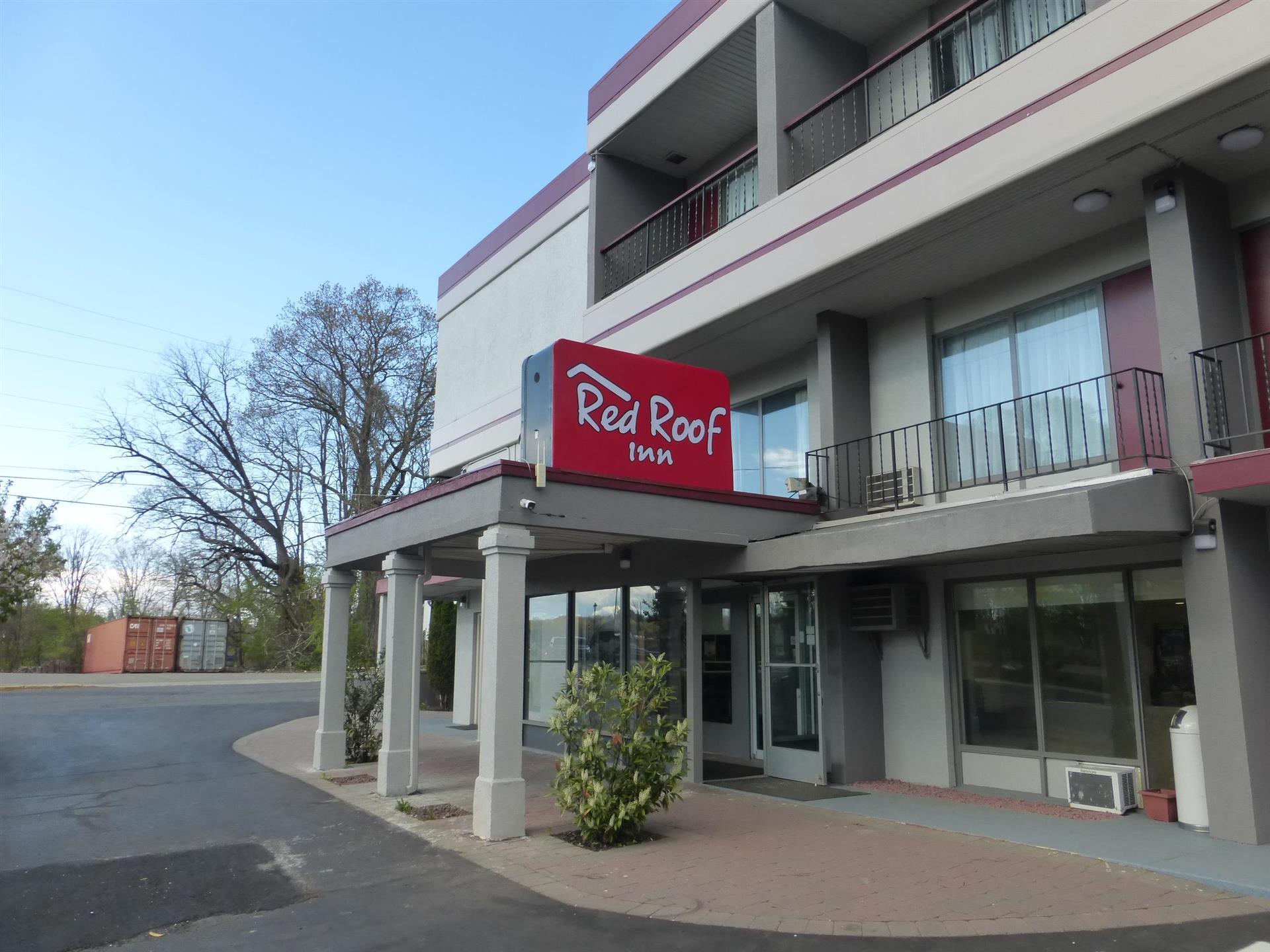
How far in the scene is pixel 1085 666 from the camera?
8.88 metres

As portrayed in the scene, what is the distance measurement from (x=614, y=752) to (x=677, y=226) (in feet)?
31.7

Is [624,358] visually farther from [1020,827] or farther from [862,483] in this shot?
[1020,827]

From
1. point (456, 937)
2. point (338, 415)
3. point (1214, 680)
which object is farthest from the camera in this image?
point (338, 415)

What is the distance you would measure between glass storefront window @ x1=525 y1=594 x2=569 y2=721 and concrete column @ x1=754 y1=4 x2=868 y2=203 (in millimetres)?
7546

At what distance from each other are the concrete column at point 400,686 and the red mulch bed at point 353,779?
110cm

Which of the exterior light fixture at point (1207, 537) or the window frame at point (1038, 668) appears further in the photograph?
the window frame at point (1038, 668)

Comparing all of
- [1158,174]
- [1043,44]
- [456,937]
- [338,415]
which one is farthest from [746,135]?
[338,415]

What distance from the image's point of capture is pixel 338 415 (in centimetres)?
3722

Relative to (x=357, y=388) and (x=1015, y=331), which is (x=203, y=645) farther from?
(x=1015, y=331)

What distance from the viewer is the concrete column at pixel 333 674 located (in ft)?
40.4

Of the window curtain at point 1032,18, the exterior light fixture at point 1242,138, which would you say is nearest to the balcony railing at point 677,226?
the window curtain at point 1032,18

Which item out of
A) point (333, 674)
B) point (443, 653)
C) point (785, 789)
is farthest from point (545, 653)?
point (443, 653)

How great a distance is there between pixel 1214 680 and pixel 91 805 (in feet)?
36.9

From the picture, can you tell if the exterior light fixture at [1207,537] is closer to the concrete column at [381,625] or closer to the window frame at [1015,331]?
the window frame at [1015,331]
